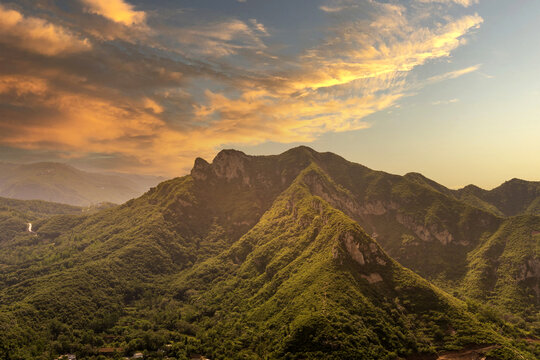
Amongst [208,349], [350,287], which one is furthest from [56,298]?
[350,287]

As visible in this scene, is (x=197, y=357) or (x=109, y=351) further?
(x=109, y=351)

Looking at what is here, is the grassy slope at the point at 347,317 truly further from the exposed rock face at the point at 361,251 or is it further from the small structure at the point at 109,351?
the small structure at the point at 109,351

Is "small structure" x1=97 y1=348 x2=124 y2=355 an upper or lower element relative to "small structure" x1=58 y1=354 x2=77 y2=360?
lower

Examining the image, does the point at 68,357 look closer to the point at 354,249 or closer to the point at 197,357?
the point at 197,357

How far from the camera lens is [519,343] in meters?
155

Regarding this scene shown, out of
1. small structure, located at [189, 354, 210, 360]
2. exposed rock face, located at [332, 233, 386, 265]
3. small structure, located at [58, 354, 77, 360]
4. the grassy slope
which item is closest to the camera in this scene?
the grassy slope

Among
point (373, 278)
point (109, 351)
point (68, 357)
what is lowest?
point (109, 351)

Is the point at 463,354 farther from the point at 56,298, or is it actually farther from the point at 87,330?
the point at 56,298

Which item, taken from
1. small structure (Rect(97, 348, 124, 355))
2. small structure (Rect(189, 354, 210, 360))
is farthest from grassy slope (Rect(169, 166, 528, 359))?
small structure (Rect(97, 348, 124, 355))

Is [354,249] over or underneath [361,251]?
over

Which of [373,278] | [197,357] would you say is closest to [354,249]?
[373,278]

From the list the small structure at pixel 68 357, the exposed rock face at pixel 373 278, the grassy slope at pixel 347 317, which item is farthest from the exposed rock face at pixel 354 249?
the small structure at pixel 68 357

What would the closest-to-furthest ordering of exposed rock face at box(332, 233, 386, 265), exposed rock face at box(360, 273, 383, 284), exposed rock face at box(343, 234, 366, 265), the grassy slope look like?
the grassy slope < exposed rock face at box(360, 273, 383, 284) < exposed rock face at box(343, 234, 366, 265) < exposed rock face at box(332, 233, 386, 265)

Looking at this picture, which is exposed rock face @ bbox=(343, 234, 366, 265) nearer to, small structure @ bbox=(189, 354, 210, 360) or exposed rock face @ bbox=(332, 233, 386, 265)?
exposed rock face @ bbox=(332, 233, 386, 265)
